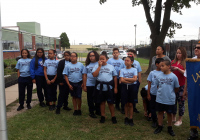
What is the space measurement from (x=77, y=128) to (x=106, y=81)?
1.25 metres

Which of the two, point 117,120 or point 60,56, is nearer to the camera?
point 117,120

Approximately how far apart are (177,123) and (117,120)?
1.41m

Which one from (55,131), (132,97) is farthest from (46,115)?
(132,97)

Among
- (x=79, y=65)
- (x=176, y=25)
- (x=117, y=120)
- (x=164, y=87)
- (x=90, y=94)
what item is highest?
(x=176, y=25)

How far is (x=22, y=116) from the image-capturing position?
5332mm

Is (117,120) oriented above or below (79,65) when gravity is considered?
below

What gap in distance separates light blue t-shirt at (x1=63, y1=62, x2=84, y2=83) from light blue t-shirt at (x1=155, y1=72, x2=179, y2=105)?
7.13ft

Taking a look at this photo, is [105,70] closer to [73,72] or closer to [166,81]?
[73,72]

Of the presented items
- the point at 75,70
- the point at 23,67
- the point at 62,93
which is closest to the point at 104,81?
the point at 75,70

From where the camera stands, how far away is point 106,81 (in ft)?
15.2

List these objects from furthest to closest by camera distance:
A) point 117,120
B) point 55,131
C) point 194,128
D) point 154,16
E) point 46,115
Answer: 1. point 154,16
2. point 46,115
3. point 117,120
4. point 55,131
5. point 194,128

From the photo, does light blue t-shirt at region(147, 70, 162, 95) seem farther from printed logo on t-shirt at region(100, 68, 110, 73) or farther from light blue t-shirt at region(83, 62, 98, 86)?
light blue t-shirt at region(83, 62, 98, 86)

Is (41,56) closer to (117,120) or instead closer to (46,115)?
(46,115)

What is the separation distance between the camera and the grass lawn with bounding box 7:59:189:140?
405 cm
